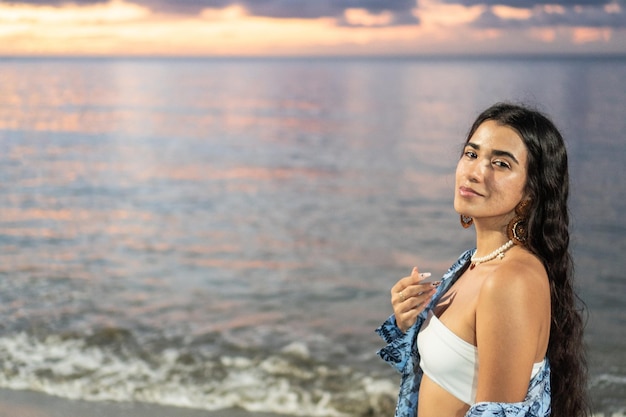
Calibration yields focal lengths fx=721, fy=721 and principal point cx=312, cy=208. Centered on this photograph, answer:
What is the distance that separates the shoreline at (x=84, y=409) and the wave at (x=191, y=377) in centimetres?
11

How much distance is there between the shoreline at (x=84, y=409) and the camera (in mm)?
6242

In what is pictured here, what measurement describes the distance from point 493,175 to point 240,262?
10.1 m

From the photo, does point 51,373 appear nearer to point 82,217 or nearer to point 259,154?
point 82,217

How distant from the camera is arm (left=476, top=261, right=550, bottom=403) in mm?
2252

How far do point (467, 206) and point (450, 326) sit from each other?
430 mm

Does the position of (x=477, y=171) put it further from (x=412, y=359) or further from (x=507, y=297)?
(x=412, y=359)

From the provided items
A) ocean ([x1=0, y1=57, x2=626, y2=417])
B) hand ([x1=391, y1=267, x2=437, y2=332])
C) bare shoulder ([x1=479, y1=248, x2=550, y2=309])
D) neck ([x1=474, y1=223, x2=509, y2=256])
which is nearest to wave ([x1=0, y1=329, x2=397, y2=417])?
ocean ([x1=0, y1=57, x2=626, y2=417])

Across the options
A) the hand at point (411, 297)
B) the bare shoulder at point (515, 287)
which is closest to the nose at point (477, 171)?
the bare shoulder at point (515, 287)

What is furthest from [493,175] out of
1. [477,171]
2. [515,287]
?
[515,287]

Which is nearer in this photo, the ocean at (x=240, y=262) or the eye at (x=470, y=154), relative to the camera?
the eye at (x=470, y=154)

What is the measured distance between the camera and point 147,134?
36438 mm

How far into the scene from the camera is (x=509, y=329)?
2.25m

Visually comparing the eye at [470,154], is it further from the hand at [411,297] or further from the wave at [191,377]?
the wave at [191,377]

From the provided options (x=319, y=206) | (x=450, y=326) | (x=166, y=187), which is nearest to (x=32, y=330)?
(x=450, y=326)
